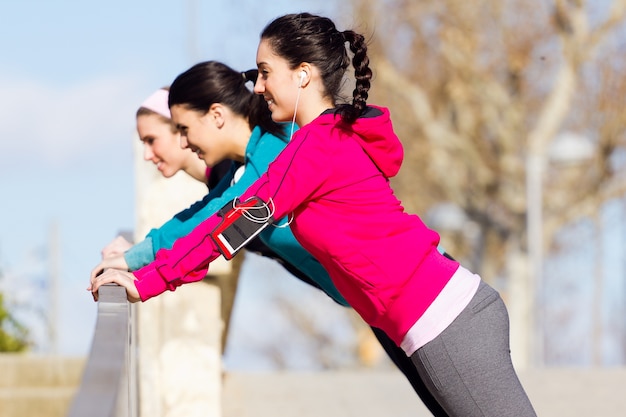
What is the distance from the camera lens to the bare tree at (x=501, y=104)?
2078 centimetres

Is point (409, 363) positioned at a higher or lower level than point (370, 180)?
lower

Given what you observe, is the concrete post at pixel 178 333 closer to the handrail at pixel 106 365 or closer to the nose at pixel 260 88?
the nose at pixel 260 88

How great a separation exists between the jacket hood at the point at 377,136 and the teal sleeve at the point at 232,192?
62cm

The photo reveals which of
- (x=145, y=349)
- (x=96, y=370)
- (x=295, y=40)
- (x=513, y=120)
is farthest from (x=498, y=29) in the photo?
(x=96, y=370)

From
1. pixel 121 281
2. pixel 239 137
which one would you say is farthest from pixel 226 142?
pixel 121 281

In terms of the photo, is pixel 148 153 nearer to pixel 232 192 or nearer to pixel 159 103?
pixel 159 103

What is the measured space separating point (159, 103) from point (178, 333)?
5.26 ft

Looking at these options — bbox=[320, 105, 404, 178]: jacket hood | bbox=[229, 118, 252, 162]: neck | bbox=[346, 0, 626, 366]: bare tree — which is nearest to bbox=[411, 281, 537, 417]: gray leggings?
bbox=[320, 105, 404, 178]: jacket hood

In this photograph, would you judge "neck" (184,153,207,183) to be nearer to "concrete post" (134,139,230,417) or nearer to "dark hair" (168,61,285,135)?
"dark hair" (168,61,285,135)

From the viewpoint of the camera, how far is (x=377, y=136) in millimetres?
3613

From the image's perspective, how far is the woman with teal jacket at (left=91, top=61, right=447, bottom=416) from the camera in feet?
13.9

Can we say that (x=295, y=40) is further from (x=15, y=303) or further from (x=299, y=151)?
(x=15, y=303)

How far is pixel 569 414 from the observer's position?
7648 millimetres

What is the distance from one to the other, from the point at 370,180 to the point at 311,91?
0.34 meters
